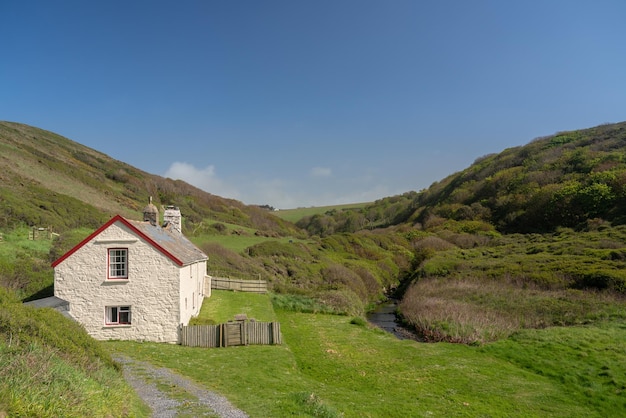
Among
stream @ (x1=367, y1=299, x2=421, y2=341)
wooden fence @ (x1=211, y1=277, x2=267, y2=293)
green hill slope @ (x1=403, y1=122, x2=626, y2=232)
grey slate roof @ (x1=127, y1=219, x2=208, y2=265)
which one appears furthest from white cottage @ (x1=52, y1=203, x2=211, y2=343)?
green hill slope @ (x1=403, y1=122, x2=626, y2=232)

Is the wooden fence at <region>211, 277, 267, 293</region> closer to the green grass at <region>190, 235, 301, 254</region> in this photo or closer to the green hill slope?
the green grass at <region>190, 235, 301, 254</region>

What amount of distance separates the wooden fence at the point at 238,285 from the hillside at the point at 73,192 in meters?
16.6

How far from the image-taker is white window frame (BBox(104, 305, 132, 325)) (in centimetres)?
2337

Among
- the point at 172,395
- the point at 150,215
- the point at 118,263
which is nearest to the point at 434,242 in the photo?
the point at 150,215

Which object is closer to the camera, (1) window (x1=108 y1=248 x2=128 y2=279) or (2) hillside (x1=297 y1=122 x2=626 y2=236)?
(1) window (x1=108 y1=248 x2=128 y2=279)

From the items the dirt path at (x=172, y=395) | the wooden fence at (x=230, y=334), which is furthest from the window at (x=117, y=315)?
the dirt path at (x=172, y=395)

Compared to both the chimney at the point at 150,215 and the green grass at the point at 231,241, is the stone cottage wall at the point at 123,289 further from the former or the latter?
the green grass at the point at 231,241

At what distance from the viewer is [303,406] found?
13258 millimetres

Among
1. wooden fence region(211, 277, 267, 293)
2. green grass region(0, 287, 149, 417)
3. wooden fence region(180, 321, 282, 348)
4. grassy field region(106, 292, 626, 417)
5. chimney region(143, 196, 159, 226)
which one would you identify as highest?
chimney region(143, 196, 159, 226)

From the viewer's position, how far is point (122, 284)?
23.4 metres

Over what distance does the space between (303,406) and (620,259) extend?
1641 inches

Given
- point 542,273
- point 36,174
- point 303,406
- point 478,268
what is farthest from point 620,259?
point 36,174

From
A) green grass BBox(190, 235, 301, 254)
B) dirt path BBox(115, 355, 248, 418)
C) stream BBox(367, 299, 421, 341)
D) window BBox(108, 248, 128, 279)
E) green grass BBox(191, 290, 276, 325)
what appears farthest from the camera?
green grass BBox(190, 235, 301, 254)

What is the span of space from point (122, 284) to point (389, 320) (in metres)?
27.4
